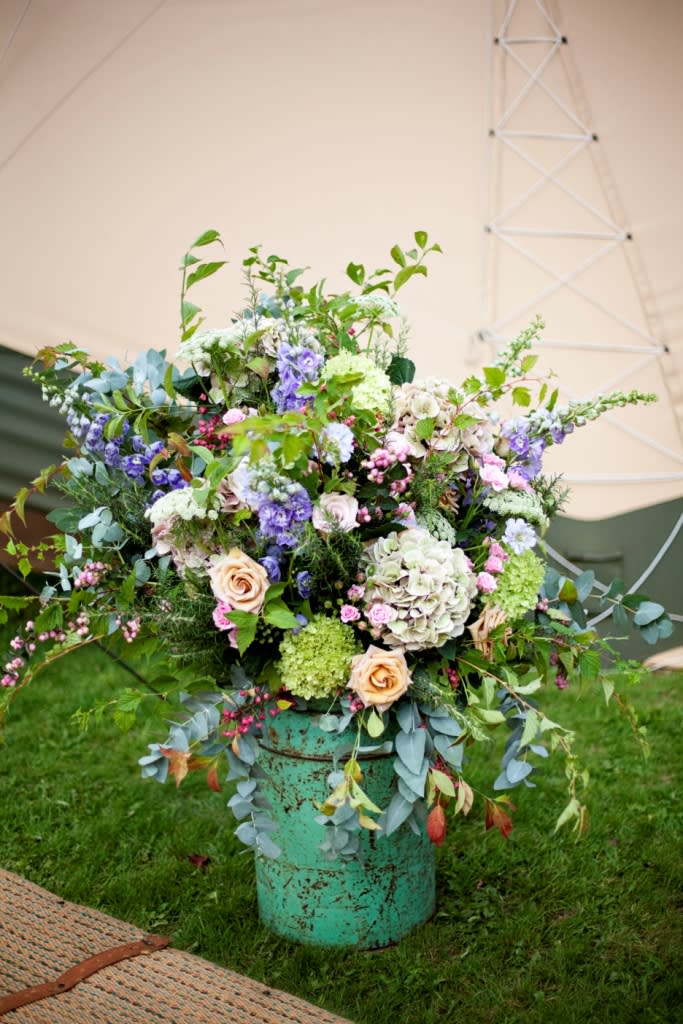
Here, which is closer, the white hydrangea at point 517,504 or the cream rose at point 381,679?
the cream rose at point 381,679

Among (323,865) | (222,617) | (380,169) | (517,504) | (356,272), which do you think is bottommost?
(323,865)

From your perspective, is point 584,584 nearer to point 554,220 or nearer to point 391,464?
point 391,464

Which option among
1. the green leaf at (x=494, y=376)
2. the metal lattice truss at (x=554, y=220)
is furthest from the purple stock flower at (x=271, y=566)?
the metal lattice truss at (x=554, y=220)

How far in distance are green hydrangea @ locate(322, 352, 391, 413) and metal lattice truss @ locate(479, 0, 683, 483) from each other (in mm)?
1836

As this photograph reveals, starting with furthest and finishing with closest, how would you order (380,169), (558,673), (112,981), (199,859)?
1. (380,169)
2. (199,859)
3. (558,673)
4. (112,981)

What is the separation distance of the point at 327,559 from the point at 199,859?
1.06 meters

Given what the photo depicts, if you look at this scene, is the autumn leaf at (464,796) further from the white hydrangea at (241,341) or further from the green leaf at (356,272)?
the green leaf at (356,272)

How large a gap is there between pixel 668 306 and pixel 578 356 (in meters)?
0.36

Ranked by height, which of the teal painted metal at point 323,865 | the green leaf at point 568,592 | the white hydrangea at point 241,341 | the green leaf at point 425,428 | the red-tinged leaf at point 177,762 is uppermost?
the white hydrangea at point 241,341

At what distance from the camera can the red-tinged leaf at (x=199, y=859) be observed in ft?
7.20

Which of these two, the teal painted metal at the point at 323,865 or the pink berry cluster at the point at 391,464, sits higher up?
the pink berry cluster at the point at 391,464

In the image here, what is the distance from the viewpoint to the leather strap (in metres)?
1.34

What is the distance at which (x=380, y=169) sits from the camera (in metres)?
3.18

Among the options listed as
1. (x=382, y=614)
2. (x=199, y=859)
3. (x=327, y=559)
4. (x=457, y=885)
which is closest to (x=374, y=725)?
(x=382, y=614)
